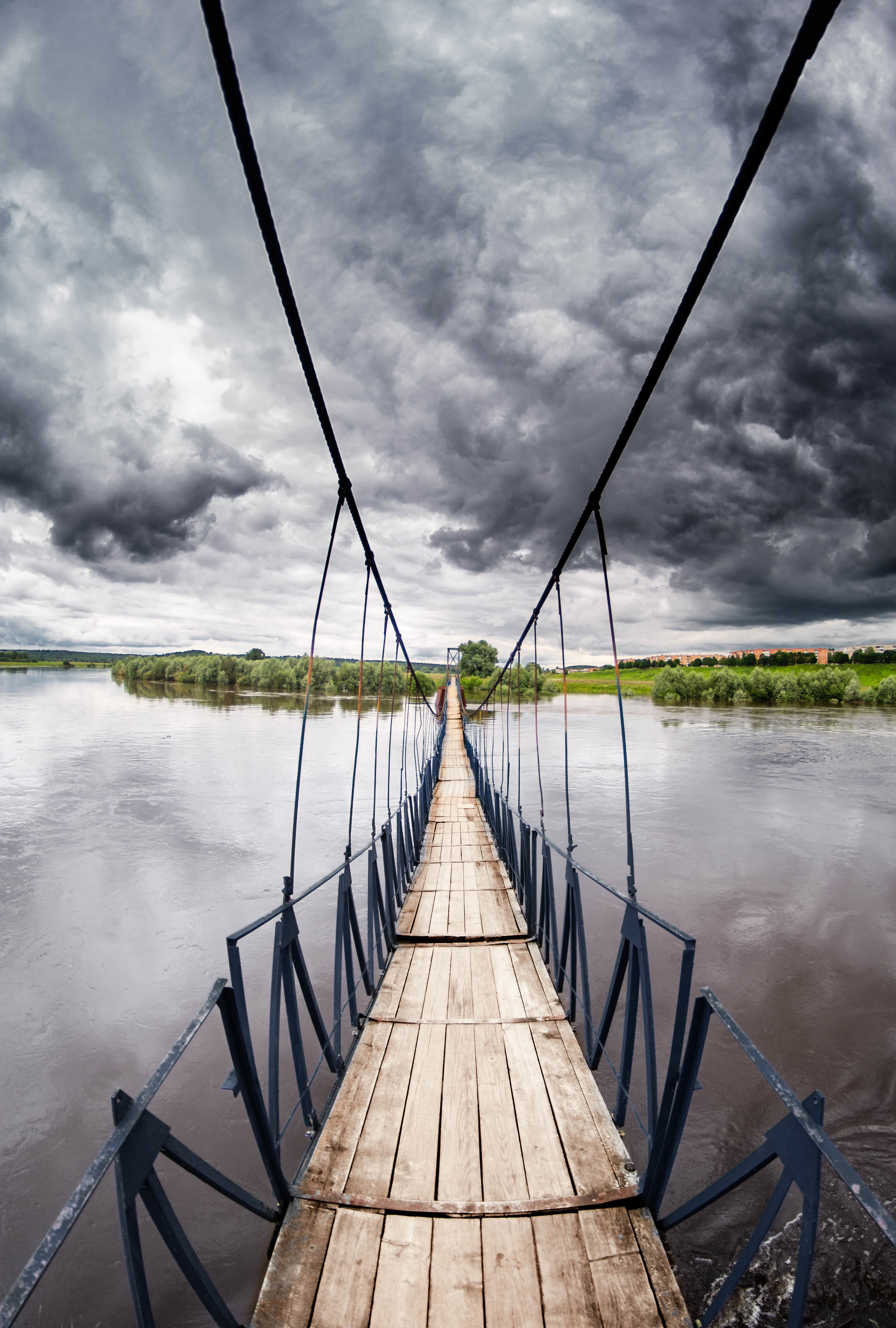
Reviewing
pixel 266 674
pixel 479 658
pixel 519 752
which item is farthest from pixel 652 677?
pixel 519 752

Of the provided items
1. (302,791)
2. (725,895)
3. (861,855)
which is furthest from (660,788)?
(302,791)

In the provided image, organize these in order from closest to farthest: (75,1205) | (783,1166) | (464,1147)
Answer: (75,1205) → (783,1166) → (464,1147)

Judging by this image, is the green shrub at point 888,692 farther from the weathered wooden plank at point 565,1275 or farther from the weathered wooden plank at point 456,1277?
the weathered wooden plank at point 456,1277

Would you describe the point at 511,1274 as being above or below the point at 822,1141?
below

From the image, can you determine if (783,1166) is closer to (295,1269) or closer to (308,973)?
(295,1269)

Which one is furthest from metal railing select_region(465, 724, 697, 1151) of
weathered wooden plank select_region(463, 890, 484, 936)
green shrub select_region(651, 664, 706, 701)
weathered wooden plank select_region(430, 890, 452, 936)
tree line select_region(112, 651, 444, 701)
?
green shrub select_region(651, 664, 706, 701)

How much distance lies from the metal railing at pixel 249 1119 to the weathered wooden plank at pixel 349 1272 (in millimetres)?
221

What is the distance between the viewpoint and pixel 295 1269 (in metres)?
1.77

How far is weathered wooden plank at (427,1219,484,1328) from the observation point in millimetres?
1649

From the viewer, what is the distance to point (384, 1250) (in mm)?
1828

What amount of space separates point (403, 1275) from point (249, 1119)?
888 millimetres

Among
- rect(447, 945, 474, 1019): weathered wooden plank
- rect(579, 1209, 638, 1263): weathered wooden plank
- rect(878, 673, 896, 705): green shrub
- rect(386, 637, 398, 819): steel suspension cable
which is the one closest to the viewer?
rect(579, 1209, 638, 1263): weathered wooden plank

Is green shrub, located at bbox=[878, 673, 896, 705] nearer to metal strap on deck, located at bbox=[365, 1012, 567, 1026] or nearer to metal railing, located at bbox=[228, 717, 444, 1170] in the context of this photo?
metal railing, located at bbox=[228, 717, 444, 1170]

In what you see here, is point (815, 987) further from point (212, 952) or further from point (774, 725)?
point (774, 725)
